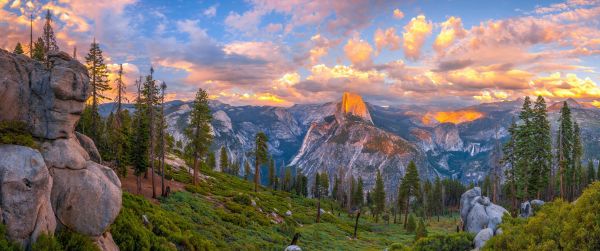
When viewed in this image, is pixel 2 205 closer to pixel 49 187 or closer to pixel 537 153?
pixel 49 187

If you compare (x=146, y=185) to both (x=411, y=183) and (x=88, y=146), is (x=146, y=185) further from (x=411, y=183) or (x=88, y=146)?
(x=411, y=183)

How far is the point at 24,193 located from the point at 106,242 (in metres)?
4.52

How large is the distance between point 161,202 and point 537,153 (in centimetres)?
5100

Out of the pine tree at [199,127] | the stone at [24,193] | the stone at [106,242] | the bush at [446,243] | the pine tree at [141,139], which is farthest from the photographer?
the pine tree at [199,127]

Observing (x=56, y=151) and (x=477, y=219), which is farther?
(x=477, y=219)

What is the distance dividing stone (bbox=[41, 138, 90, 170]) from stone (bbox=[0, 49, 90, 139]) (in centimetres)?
31

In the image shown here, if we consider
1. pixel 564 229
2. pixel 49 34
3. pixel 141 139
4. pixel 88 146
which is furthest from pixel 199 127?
pixel 564 229

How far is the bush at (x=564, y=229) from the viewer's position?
9.56 m

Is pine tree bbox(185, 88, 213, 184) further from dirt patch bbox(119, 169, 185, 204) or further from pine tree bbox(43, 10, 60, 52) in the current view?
pine tree bbox(43, 10, 60, 52)

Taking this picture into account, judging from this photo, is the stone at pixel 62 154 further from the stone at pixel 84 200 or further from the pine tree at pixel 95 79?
the pine tree at pixel 95 79

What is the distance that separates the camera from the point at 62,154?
Result: 41.0 feet

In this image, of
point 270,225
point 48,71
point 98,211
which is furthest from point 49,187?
point 270,225

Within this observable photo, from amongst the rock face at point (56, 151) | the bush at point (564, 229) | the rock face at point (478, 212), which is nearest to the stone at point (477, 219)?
the rock face at point (478, 212)

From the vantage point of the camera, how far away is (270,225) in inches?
1624
